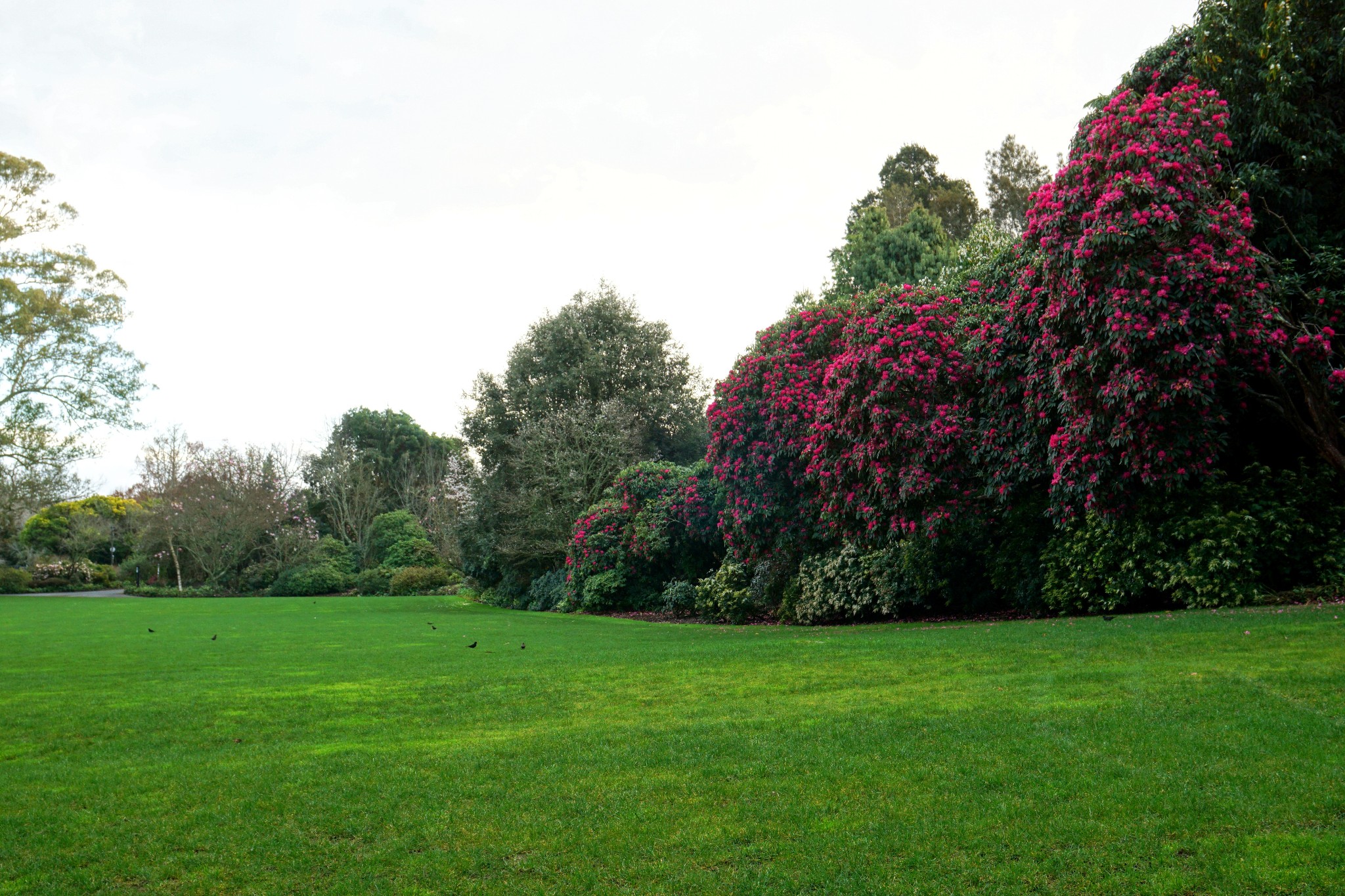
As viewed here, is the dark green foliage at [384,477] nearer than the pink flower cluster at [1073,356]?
No

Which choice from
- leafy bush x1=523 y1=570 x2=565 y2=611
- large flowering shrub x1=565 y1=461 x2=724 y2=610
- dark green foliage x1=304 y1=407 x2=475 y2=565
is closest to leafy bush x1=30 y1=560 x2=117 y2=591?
dark green foliage x1=304 y1=407 x2=475 y2=565

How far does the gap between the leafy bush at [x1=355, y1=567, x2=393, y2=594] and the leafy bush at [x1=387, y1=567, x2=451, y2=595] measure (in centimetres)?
27

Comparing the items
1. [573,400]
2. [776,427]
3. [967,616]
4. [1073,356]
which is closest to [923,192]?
[573,400]

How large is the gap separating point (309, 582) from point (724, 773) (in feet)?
118

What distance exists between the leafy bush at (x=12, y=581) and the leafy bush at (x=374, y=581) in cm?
1575

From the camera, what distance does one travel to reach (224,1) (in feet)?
54.6

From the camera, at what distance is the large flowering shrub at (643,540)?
22219 millimetres

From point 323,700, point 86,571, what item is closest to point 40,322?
point 86,571

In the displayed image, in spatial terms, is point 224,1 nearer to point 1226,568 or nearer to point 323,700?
point 323,700

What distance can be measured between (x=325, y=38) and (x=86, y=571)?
36.7 m

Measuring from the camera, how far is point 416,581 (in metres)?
36.9

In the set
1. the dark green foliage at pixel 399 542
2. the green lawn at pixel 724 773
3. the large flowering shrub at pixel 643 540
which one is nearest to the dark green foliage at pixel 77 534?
the dark green foliage at pixel 399 542

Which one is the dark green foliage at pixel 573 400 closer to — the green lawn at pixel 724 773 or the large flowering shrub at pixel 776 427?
the large flowering shrub at pixel 776 427

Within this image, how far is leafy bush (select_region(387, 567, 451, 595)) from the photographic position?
3672cm
